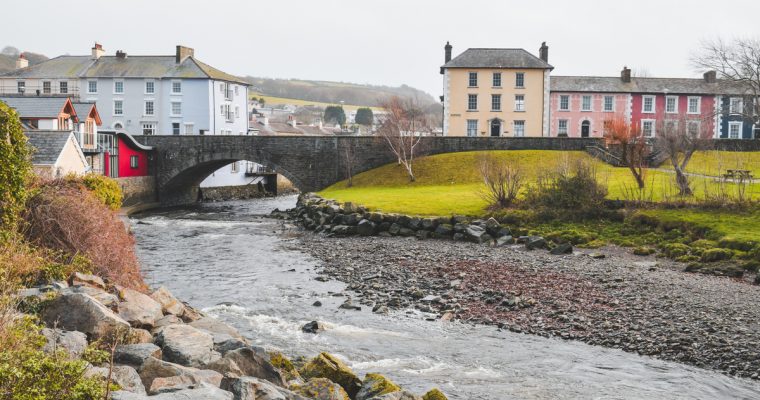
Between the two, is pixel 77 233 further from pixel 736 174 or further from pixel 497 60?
pixel 497 60

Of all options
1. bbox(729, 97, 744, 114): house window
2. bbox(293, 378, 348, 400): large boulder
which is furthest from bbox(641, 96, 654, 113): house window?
bbox(293, 378, 348, 400): large boulder

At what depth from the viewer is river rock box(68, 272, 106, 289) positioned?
47.9 ft

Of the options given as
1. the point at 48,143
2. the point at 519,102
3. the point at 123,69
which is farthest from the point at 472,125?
the point at 48,143

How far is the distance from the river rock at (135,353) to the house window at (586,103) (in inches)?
2787

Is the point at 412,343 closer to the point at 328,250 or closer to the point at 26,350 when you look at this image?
the point at 26,350

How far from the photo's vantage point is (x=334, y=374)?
12.2 m

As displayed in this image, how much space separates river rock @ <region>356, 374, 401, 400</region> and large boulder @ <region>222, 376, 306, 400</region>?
2.00 meters

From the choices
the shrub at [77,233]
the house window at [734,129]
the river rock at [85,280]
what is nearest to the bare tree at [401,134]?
the house window at [734,129]

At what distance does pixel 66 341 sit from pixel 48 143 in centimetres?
3318

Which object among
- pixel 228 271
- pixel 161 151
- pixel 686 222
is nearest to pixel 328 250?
pixel 228 271

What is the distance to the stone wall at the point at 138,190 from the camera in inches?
2271

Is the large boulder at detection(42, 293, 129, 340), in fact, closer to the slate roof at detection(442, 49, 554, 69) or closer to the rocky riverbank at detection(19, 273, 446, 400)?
the rocky riverbank at detection(19, 273, 446, 400)

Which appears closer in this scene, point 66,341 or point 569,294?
point 66,341

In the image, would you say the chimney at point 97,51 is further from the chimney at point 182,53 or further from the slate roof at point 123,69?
the chimney at point 182,53
